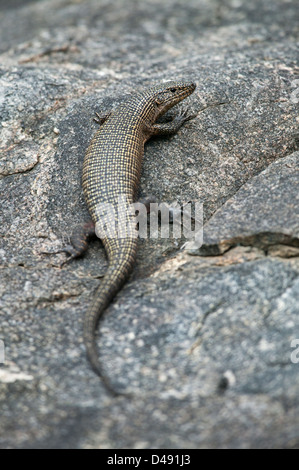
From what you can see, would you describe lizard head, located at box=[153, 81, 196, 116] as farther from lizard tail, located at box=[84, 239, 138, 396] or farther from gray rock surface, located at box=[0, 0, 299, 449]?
lizard tail, located at box=[84, 239, 138, 396]

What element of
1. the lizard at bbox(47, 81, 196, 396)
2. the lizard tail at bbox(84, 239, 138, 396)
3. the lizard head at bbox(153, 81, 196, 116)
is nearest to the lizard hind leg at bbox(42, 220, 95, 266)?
the lizard at bbox(47, 81, 196, 396)

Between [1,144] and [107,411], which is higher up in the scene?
[1,144]

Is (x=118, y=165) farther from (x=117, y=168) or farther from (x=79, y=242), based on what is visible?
(x=79, y=242)

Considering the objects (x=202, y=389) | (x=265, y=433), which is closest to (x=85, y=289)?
(x=202, y=389)

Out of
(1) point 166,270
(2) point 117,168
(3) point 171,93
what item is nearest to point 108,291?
(1) point 166,270

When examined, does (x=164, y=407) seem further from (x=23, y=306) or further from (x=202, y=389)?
(x=23, y=306)

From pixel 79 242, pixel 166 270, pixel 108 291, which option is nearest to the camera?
pixel 108 291

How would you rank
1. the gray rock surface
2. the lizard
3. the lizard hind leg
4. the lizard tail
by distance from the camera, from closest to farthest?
the gray rock surface, the lizard tail, the lizard, the lizard hind leg
